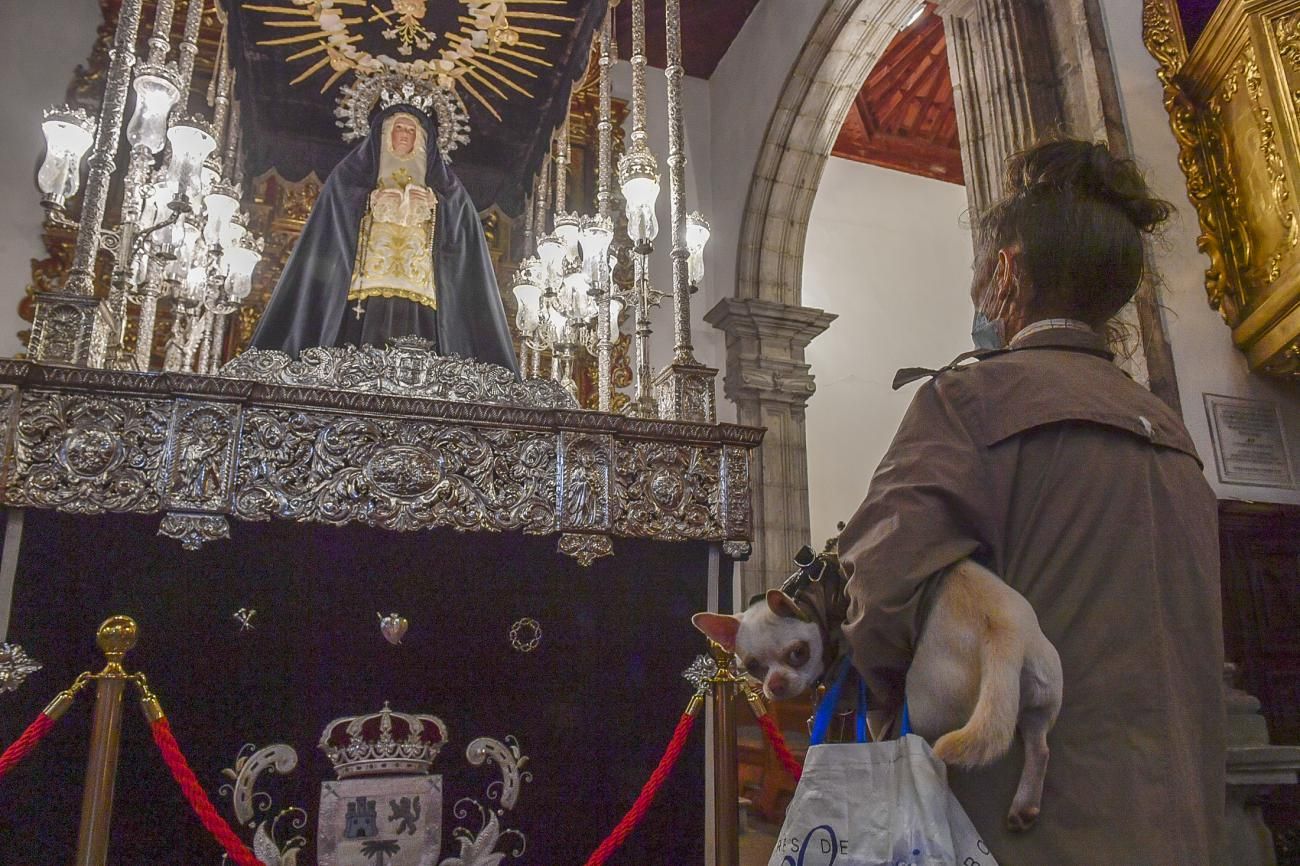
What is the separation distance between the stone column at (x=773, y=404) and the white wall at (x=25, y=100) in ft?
16.6

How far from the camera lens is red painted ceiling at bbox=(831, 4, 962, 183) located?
340 inches

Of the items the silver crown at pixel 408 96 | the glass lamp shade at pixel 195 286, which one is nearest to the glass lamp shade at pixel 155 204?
the glass lamp shade at pixel 195 286

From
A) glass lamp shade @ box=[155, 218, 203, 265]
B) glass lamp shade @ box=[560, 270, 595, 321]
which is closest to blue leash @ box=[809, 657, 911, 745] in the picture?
glass lamp shade @ box=[560, 270, 595, 321]

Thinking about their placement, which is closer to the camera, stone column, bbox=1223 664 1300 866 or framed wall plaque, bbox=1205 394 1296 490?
stone column, bbox=1223 664 1300 866

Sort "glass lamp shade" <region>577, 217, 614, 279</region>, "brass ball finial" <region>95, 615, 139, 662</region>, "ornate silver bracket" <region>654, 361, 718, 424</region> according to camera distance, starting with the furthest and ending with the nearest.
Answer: "glass lamp shade" <region>577, 217, 614, 279</region>, "ornate silver bracket" <region>654, 361, 718, 424</region>, "brass ball finial" <region>95, 615, 139, 662</region>

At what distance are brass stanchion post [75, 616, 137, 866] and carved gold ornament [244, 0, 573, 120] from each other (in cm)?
368

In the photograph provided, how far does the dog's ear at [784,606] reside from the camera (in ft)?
3.99

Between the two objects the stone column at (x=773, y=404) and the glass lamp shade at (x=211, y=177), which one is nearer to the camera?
the glass lamp shade at (x=211, y=177)

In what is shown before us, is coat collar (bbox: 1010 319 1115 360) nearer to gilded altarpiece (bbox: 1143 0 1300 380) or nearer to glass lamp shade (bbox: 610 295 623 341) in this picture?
gilded altarpiece (bbox: 1143 0 1300 380)

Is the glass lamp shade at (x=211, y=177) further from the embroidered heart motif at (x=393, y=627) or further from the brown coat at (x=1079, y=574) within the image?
the brown coat at (x=1079, y=574)

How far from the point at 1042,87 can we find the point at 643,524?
290cm

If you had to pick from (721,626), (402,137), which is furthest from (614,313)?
(721,626)

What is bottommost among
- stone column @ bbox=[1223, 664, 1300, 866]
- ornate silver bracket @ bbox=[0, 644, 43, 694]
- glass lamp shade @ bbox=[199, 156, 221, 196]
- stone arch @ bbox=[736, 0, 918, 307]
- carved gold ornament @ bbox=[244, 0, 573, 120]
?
stone column @ bbox=[1223, 664, 1300, 866]

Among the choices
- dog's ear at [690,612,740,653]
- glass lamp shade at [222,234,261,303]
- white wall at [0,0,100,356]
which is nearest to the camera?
dog's ear at [690,612,740,653]
